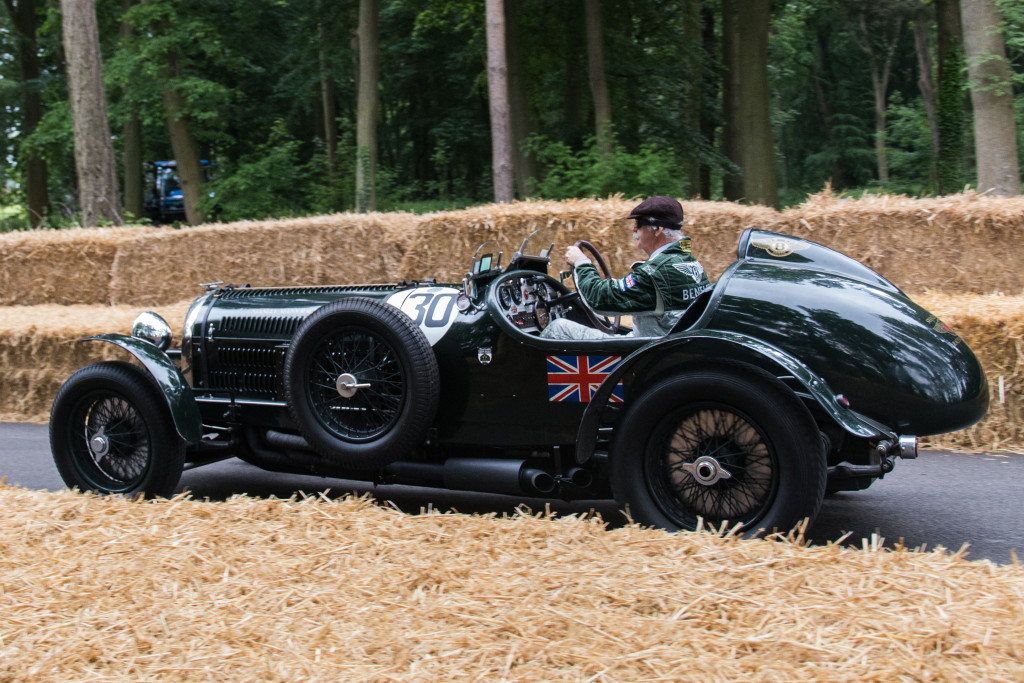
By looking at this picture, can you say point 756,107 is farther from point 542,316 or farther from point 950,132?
point 542,316

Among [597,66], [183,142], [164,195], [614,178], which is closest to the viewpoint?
[614,178]

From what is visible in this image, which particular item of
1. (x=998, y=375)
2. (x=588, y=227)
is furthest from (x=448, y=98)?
(x=998, y=375)

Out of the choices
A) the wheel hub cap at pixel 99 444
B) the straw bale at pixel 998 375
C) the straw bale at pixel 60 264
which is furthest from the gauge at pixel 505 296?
the straw bale at pixel 60 264

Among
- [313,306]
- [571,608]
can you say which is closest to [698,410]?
[571,608]

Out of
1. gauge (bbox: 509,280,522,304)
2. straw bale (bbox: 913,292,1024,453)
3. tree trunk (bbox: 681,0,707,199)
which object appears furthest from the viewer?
tree trunk (bbox: 681,0,707,199)

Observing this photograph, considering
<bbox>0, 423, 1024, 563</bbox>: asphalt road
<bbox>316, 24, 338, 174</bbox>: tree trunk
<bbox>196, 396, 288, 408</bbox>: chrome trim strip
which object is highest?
<bbox>316, 24, 338, 174</bbox>: tree trunk

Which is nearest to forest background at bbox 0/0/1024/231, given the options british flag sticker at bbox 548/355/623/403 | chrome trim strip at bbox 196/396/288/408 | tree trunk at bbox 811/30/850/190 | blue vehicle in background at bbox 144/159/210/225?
blue vehicle in background at bbox 144/159/210/225

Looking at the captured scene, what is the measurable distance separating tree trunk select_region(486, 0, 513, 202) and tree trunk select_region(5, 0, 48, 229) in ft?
48.2

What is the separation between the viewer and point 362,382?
4.39m

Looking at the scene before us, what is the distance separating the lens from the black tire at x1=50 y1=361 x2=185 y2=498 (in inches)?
189

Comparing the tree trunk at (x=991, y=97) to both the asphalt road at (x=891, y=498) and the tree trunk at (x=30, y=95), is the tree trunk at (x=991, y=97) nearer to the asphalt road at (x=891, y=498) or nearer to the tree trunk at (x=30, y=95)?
the asphalt road at (x=891, y=498)

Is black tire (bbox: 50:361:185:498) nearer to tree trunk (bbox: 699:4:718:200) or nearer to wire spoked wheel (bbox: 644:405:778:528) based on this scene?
wire spoked wheel (bbox: 644:405:778:528)

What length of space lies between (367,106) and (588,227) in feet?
29.4

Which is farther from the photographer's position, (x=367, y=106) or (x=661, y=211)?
(x=367, y=106)
